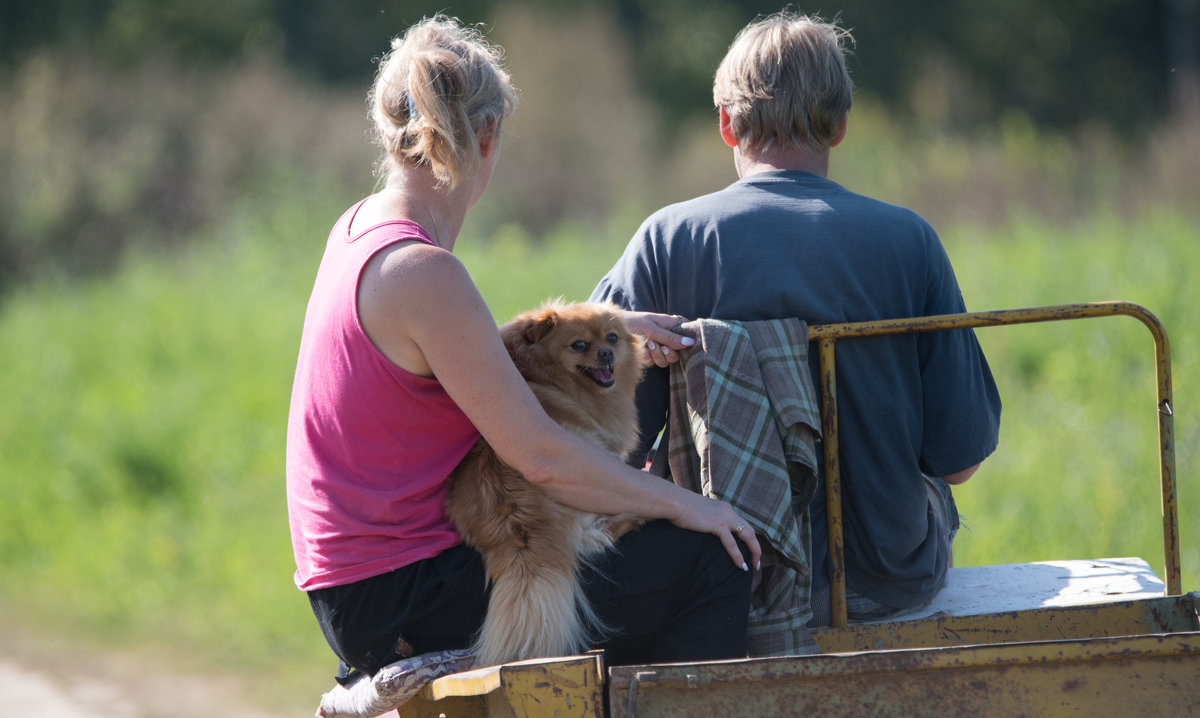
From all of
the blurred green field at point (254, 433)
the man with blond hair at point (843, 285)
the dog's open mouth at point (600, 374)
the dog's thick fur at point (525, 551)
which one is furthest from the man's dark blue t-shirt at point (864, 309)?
the blurred green field at point (254, 433)

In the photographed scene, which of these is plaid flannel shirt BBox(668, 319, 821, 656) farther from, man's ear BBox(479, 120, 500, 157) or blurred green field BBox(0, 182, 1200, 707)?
blurred green field BBox(0, 182, 1200, 707)

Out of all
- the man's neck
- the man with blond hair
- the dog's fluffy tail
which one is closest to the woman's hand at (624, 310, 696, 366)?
the man with blond hair

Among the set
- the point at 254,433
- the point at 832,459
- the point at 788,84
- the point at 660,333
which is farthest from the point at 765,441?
the point at 254,433

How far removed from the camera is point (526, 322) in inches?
118

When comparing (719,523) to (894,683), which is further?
(719,523)

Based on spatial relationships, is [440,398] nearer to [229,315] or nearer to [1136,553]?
[1136,553]

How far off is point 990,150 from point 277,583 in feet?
33.9

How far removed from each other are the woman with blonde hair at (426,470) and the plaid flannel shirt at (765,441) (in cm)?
15

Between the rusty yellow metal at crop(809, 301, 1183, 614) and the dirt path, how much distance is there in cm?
354

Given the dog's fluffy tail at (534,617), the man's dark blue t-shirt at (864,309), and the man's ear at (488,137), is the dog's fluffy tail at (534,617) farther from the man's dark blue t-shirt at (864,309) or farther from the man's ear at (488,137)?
the man's ear at (488,137)

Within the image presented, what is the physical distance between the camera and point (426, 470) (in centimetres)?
238

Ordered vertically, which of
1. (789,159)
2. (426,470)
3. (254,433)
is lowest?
(426,470)

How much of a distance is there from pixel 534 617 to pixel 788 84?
4.79ft

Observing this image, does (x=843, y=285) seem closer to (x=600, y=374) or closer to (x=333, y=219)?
(x=600, y=374)
